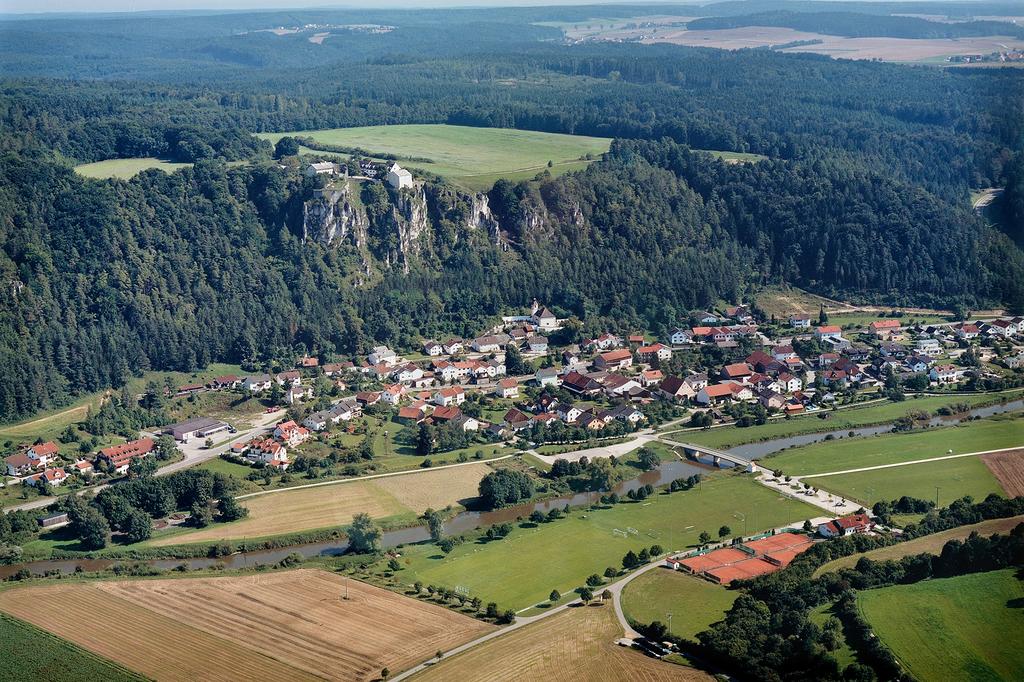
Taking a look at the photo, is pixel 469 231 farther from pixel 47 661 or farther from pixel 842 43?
pixel 842 43

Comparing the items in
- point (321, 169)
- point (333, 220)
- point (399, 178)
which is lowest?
point (333, 220)

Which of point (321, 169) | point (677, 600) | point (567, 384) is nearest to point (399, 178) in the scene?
point (321, 169)

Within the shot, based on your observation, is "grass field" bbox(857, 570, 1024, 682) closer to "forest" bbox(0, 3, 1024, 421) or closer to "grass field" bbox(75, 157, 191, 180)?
"forest" bbox(0, 3, 1024, 421)

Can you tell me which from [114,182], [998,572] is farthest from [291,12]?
[998,572]

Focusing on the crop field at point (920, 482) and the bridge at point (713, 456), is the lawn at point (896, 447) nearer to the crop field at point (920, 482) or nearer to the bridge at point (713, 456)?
the bridge at point (713, 456)

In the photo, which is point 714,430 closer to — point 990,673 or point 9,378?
point 990,673

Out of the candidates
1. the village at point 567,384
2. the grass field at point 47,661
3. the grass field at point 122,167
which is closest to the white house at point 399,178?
the village at point 567,384

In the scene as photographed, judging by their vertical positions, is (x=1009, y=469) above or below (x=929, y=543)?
below
